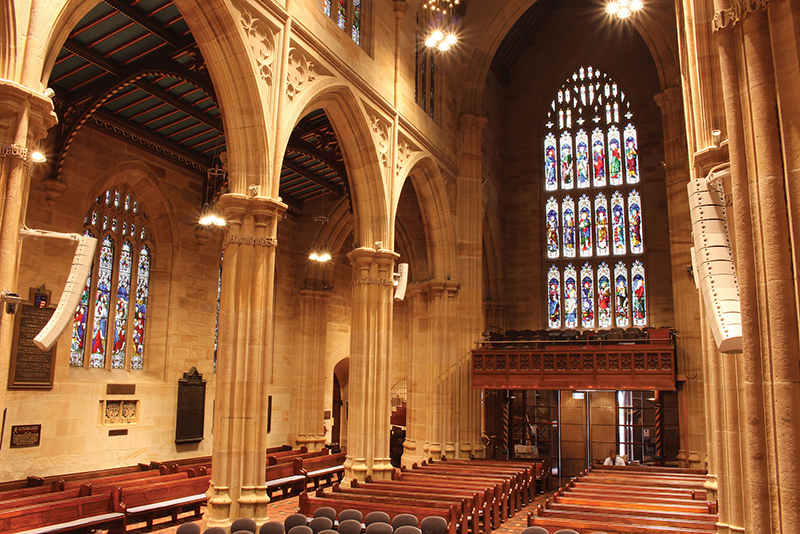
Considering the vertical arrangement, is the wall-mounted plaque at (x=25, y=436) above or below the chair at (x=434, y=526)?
above

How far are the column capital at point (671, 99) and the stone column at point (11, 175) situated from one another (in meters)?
15.6

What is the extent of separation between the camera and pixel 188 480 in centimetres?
1091

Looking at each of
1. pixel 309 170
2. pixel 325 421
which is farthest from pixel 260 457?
pixel 325 421

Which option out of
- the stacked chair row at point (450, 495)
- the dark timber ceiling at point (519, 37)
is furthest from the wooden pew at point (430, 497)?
the dark timber ceiling at point (519, 37)

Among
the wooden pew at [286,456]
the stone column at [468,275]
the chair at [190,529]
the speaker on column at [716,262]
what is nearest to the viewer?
the speaker on column at [716,262]

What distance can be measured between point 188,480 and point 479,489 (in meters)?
4.96

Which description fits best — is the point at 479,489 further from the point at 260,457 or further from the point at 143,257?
the point at 143,257

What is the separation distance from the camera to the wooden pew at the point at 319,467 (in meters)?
13.6

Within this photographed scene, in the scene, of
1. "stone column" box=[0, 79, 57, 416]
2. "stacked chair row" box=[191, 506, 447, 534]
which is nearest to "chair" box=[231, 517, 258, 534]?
"stacked chair row" box=[191, 506, 447, 534]

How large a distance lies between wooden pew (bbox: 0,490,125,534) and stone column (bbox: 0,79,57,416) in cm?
363

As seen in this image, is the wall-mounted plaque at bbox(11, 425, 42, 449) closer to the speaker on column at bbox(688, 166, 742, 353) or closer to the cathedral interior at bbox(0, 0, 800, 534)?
the cathedral interior at bbox(0, 0, 800, 534)

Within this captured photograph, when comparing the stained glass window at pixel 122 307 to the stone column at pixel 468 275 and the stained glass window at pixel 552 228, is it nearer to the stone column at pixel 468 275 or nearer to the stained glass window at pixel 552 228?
the stone column at pixel 468 275

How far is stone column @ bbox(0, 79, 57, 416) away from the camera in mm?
5332

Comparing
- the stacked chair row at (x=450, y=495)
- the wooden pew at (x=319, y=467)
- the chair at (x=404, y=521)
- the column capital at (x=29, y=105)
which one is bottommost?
the wooden pew at (x=319, y=467)
